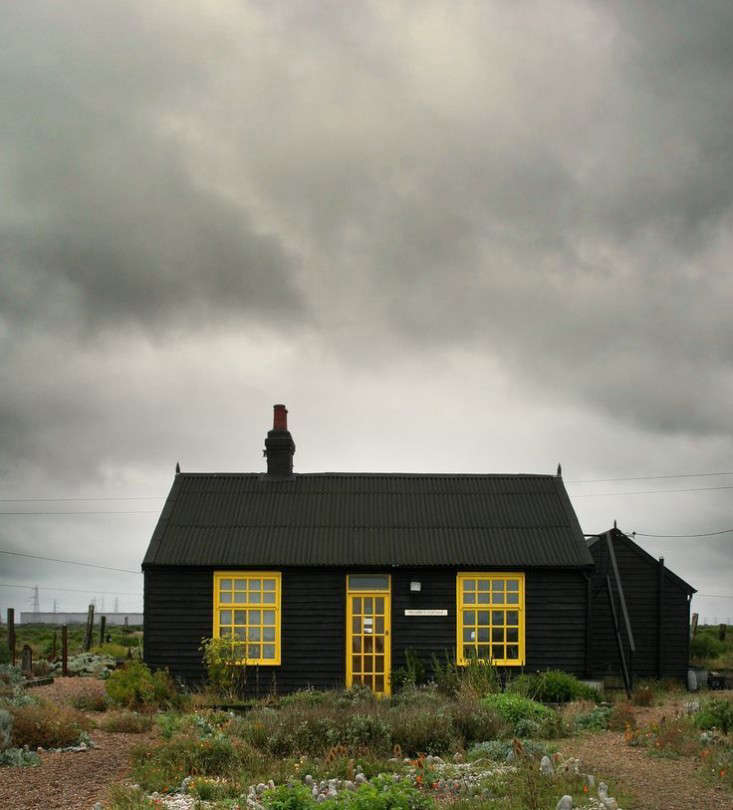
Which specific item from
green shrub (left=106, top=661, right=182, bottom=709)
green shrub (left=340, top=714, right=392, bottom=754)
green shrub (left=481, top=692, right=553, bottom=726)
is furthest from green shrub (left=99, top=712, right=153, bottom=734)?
green shrub (left=481, top=692, right=553, bottom=726)

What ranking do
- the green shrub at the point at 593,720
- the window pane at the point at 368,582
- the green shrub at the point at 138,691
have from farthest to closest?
the window pane at the point at 368,582 → the green shrub at the point at 138,691 → the green shrub at the point at 593,720

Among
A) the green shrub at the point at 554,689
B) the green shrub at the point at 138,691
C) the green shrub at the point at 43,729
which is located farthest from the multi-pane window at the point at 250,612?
the green shrub at the point at 43,729

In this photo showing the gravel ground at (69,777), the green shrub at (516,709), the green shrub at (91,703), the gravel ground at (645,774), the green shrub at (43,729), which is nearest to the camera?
the gravel ground at (645,774)

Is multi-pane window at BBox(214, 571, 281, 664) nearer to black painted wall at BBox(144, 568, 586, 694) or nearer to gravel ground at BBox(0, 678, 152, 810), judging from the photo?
black painted wall at BBox(144, 568, 586, 694)

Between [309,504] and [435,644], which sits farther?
[309,504]

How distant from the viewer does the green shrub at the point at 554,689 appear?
59.4 ft

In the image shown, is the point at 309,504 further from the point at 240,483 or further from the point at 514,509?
the point at 514,509

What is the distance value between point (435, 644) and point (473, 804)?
38.4 ft

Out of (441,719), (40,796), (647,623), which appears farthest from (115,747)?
(647,623)

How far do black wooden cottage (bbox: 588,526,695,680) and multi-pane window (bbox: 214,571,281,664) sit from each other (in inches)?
287

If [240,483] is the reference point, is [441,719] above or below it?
below

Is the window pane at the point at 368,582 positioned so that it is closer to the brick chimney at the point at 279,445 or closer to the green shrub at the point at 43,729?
the brick chimney at the point at 279,445

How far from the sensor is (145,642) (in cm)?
2066

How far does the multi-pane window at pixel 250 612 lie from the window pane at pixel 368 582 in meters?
1.54
